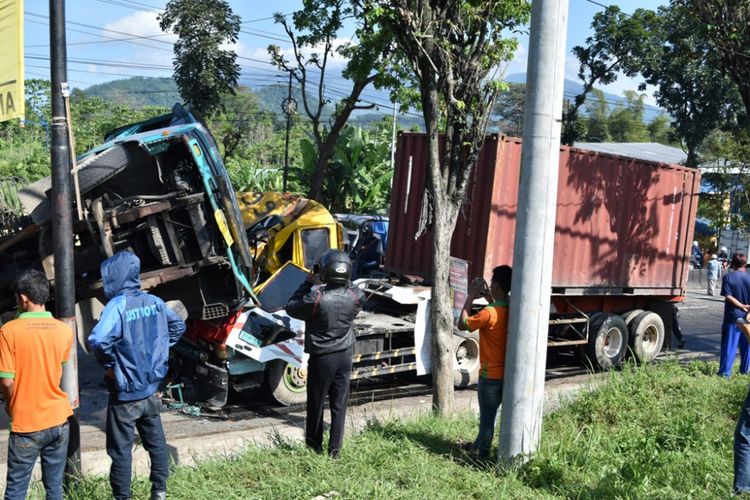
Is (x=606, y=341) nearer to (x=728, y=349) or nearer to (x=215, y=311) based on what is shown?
(x=728, y=349)

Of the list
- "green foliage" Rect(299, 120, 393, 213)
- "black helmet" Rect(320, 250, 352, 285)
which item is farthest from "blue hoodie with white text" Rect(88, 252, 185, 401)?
"green foliage" Rect(299, 120, 393, 213)

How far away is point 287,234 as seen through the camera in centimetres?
922

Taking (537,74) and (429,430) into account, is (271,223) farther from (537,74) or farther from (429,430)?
(537,74)

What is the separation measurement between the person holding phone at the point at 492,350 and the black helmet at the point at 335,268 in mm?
1014

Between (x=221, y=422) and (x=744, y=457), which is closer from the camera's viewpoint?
(x=744, y=457)

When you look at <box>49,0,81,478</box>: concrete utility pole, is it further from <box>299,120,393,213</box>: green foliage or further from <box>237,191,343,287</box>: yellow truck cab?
<box>299,120,393,213</box>: green foliage

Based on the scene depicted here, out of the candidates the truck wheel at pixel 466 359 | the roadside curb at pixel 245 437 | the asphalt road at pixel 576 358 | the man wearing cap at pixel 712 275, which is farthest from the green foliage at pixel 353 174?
the roadside curb at pixel 245 437

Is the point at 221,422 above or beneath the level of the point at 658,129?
beneath

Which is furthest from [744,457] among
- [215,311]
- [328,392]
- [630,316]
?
[630,316]

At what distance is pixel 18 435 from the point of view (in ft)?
13.4

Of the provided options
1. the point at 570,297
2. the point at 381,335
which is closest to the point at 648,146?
the point at 570,297

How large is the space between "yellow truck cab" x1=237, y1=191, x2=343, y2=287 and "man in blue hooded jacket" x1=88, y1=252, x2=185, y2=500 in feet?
13.9

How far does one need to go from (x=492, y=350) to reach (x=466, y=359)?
4338 mm

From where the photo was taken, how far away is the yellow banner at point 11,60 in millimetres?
4250
